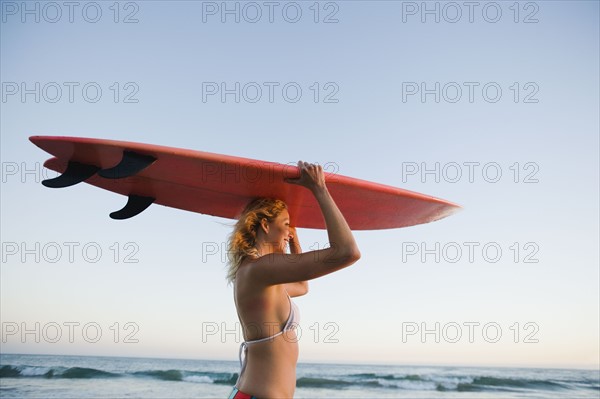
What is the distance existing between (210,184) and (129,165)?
0.47m

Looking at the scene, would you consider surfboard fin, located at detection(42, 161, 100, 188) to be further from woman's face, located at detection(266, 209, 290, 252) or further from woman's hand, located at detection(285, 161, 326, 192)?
woman's hand, located at detection(285, 161, 326, 192)

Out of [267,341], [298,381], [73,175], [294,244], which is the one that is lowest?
[298,381]

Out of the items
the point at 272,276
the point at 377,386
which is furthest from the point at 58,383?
the point at 272,276

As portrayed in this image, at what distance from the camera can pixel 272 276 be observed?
242 centimetres

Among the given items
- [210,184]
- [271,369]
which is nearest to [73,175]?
[210,184]

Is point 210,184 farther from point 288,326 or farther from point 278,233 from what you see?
point 288,326

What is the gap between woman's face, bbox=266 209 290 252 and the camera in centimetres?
269

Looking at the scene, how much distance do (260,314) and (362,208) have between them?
1.01 meters

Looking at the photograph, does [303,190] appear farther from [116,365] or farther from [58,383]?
[116,365]

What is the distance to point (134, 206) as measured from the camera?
11.0 ft

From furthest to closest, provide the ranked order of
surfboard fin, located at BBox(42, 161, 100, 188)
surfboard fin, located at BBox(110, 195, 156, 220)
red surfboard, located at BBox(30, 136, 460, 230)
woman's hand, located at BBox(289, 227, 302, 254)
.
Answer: surfboard fin, located at BBox(110, 195, 156, 220), woman's hand, located at BBox(289, 227, 302, 254), surfboard fin, located at BBox(42, 161, 100, 188), red surfboard, located at BBox(30, 136, 460, 230)

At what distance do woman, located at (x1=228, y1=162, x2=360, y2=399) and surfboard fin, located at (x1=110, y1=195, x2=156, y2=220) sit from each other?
882mm

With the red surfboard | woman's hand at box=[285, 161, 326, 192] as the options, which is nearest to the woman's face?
the red surfboard

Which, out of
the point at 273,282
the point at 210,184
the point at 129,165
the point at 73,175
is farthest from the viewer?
the point at 210,184
